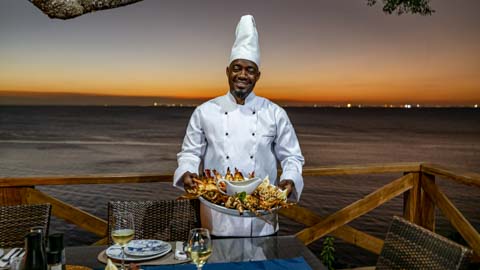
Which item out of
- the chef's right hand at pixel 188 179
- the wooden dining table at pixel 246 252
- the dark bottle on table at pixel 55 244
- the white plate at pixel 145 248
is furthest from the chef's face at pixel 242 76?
the dark bottle on table at pixel 55 244

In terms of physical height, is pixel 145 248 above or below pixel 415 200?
above

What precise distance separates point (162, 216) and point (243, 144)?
543 mm

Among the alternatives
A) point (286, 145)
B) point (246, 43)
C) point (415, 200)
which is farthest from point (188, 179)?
point (415, 200)

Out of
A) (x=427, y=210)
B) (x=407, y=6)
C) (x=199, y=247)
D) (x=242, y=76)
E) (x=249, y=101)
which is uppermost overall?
(x=407, y=6)

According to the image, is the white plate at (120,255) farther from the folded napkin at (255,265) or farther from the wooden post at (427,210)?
the wooden post at (427,210)

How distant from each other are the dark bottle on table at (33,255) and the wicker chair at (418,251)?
1.22 metres

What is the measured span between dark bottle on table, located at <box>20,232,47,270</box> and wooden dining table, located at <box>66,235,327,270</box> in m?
0.46

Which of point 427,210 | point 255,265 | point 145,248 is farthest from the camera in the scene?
point 427,210

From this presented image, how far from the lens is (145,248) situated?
5.52ft

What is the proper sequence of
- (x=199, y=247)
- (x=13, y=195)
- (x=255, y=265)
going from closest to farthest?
(x=199, y=247), (x=255, y=265), (x=13, y=195)

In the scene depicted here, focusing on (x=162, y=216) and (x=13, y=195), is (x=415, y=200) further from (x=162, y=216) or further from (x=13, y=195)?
(x=13, y=195)

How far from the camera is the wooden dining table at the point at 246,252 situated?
1.62 m

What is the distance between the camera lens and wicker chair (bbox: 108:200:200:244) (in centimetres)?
209

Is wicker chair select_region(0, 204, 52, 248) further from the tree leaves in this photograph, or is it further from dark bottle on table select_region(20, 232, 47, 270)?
the tree leaves
